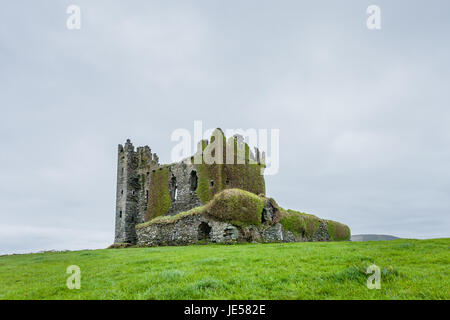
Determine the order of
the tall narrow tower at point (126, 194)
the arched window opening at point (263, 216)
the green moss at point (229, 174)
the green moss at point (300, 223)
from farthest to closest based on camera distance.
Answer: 1. the tall narrow tower at point (126, 194)
2. the green moss at point (229, 174)
3. the green moss at point (300, 223)
4. the arched window opening at point (263, 216)

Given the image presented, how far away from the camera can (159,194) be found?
1656 inches

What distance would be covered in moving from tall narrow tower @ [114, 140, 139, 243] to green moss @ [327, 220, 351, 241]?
90.3ft

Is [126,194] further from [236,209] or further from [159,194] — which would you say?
[236,209]

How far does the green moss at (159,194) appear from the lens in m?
40.7

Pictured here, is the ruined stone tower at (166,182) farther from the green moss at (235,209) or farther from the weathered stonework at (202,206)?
the green moss at (235,209)

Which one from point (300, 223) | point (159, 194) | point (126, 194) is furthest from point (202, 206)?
point (126, 194)

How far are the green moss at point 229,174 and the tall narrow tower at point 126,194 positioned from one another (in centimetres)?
1525

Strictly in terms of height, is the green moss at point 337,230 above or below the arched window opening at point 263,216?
below

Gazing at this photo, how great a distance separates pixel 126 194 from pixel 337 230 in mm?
30635

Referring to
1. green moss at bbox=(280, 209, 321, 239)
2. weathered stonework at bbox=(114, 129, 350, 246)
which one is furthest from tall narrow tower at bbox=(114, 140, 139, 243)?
green moss at bbox=(280, 209, 321, 239)

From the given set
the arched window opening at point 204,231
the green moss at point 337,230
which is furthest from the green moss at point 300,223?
the arched window opening at point 204,231
